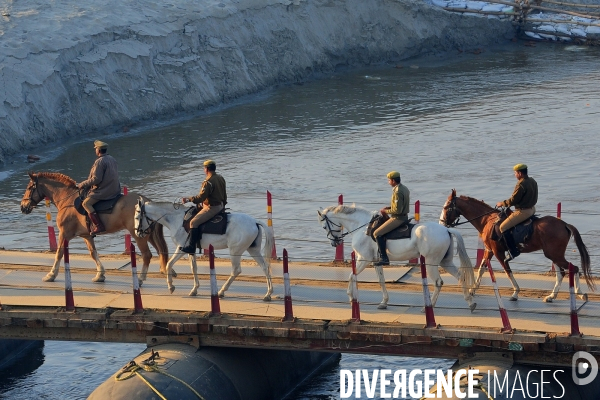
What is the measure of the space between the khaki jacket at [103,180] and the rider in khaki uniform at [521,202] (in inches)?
304

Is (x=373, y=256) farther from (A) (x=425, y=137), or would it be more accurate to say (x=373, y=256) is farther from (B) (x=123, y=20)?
(B) (x=123, y=20)

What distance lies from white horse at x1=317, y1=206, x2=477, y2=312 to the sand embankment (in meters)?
26.6

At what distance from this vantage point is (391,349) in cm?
1720

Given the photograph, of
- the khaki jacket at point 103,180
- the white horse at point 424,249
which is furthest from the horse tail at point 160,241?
the white horse at point 424,249

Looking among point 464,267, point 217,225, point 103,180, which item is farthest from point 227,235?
point 464,267

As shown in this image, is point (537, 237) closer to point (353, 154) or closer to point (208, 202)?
point (208, 202)

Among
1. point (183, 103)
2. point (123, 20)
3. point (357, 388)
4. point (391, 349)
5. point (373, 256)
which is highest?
point (123, 20)

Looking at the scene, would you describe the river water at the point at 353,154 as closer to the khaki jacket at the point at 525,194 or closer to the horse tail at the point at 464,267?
the horse tail at the point at 464,267

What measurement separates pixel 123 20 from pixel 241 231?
1277 inches

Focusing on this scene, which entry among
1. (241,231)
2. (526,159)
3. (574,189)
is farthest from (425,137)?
(241,231)

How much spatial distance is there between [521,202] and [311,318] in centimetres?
432

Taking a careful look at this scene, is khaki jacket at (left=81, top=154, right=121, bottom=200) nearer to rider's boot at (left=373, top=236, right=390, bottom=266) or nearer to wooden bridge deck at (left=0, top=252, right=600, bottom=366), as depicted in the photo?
wooden bridge deck at (left=0, top=252, right=600, bottom=366)

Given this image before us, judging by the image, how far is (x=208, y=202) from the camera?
19.6 m

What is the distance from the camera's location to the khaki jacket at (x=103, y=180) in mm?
20625
